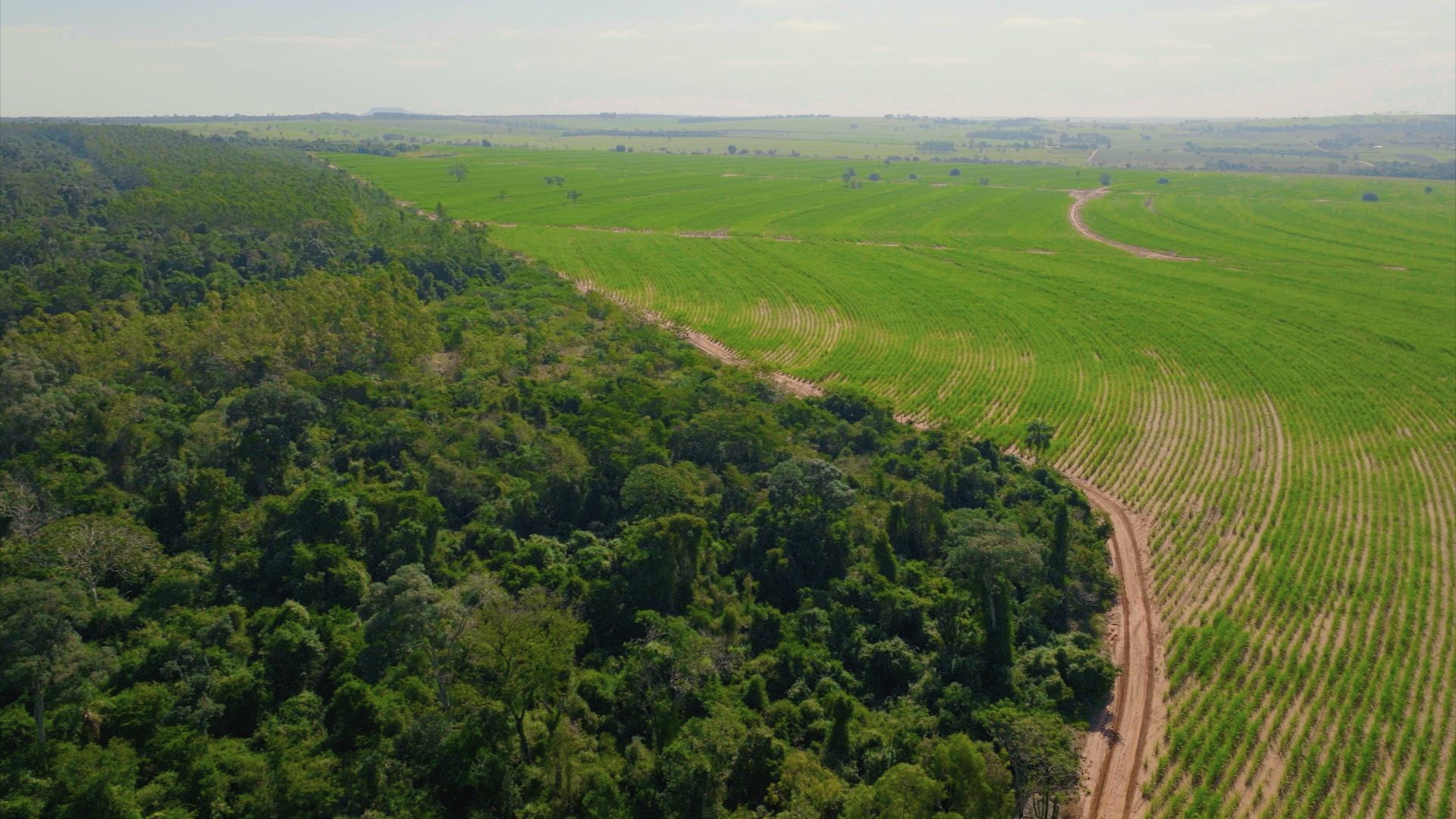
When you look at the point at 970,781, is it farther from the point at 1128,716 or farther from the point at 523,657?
the point at 523,657

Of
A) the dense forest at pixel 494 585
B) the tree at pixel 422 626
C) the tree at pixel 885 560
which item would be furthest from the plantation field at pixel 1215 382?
the tree at pixel 422 626

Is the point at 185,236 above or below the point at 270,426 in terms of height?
above

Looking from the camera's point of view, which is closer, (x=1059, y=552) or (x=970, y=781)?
(x=970, y=781)

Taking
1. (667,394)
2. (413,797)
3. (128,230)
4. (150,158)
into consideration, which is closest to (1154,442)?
(667,394)

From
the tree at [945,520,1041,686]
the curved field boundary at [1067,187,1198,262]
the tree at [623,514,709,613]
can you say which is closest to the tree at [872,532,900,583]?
the tree at [945,520,1041,686]

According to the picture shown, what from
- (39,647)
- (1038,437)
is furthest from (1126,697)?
(39,647)
